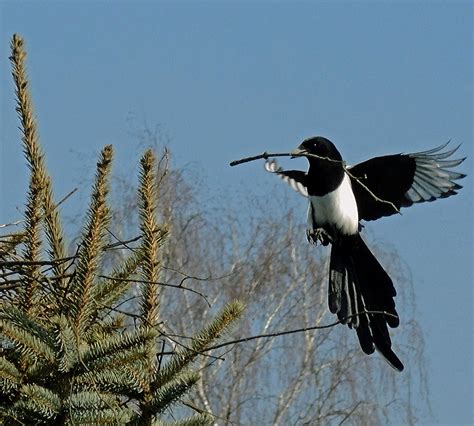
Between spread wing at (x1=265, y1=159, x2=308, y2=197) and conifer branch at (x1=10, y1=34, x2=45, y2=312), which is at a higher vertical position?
spread wing at (x1=265, y1=159, x2=308, y2=197)

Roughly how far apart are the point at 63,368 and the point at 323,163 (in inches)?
84.4

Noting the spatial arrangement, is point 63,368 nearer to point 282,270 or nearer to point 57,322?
point 57,322

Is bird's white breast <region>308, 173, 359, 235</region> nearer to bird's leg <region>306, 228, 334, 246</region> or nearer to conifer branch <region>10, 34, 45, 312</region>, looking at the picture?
bird's leg <region>306, 228, 334, 246</region>

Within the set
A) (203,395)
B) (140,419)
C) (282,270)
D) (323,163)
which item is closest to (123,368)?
(140,419)

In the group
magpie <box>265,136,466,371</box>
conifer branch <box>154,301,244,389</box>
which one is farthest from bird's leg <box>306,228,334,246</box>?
A: conifer branch <box>154,301,244,389</box>

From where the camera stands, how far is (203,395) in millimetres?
8906

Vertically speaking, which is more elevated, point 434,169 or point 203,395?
point 203,395

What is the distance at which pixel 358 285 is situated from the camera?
11.9 feet

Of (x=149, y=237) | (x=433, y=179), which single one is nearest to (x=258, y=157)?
(x=149, y=237)

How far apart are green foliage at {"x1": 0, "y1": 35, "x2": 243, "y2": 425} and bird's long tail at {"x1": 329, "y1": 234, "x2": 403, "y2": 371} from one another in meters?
1.78

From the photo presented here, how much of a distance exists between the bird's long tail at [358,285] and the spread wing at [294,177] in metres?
0.24

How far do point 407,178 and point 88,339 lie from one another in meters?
2.11

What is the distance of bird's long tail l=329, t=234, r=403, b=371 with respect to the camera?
3.44 meters

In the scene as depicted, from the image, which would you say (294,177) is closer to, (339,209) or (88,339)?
(339,209)
